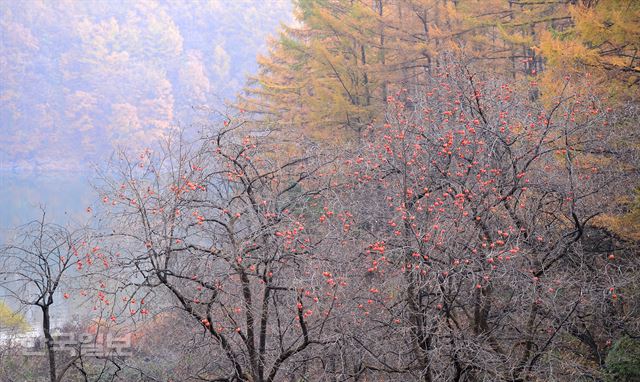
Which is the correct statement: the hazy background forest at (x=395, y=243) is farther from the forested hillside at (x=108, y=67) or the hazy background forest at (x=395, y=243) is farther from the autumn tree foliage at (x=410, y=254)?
the forested hillside at (x=108, y=67)

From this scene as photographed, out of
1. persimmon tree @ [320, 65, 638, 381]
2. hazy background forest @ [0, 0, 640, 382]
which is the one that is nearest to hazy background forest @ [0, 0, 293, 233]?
hazy background forest @ [0, 0, 640, 382]

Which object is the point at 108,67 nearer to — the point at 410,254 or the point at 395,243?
the point at 395,243

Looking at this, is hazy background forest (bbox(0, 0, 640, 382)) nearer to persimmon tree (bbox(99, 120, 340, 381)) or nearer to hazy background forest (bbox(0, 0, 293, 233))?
A: persimmon tree (bbox(99, 120, 340, 381))

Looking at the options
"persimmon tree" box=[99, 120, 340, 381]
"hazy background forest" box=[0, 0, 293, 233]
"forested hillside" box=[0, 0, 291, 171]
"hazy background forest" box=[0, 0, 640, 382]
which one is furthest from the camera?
"forested hillside" box=[0, 0, 291, 171]

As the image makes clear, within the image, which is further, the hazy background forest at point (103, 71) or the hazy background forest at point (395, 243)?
the hazy background forest at point (103, 71)

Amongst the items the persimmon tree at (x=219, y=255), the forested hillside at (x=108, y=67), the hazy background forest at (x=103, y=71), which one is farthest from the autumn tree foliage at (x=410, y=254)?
the forested hillside at (x=108, y=67)

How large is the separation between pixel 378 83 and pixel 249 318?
10.9 meters

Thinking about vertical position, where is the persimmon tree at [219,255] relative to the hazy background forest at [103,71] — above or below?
below

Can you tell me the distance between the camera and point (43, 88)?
218 feet

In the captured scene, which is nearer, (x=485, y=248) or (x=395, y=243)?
(x=485, y=248)

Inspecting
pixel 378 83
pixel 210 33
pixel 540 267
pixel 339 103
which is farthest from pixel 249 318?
pixel 210 33

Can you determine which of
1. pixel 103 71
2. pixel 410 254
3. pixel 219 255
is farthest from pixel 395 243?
pixel 103 71

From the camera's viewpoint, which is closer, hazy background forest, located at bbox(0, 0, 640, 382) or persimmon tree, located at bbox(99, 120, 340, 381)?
persimmon tree, located at bbox(99, 120, 340, 381)

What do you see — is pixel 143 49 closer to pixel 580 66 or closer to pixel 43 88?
pixel 43 88
